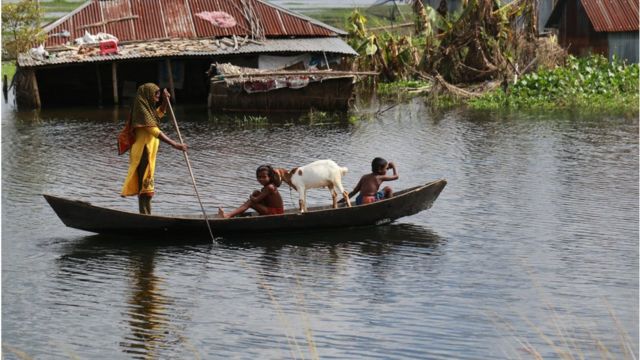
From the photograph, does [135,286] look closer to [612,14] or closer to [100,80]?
[100,80]

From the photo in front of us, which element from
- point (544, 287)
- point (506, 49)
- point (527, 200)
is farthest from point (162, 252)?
point (506, 49)

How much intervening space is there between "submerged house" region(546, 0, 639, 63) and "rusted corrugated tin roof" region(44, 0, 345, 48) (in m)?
6.82

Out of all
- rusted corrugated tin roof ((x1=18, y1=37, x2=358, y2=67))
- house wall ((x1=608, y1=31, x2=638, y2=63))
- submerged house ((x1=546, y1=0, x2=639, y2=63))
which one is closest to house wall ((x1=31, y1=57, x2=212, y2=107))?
rusted corrugated tin roof ((x1=18, y1=37, x2=358, y2=67))

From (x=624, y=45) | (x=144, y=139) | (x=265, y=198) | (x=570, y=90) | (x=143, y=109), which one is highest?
(x=624, y=45)

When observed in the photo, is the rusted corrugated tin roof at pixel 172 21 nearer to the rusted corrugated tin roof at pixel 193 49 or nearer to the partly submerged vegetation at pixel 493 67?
the rusted corrugated tin roof at pixel 193 49

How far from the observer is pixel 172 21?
31359 millimetres

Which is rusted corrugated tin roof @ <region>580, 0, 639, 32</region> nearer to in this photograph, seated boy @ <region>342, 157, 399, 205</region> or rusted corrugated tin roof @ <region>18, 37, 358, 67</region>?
rusted corrugated tin roof @ <region>18, 37, 358, 67</region>

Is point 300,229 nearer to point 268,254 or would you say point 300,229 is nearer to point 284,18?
point 268,254

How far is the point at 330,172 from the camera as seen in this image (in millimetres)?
13039

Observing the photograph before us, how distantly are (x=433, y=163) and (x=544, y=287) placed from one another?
7.75m

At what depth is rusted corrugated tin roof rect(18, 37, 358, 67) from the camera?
28672 mm

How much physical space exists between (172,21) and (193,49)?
2.19 m

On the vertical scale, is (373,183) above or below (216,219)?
above

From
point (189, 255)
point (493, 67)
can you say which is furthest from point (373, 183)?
point (493, 67)
